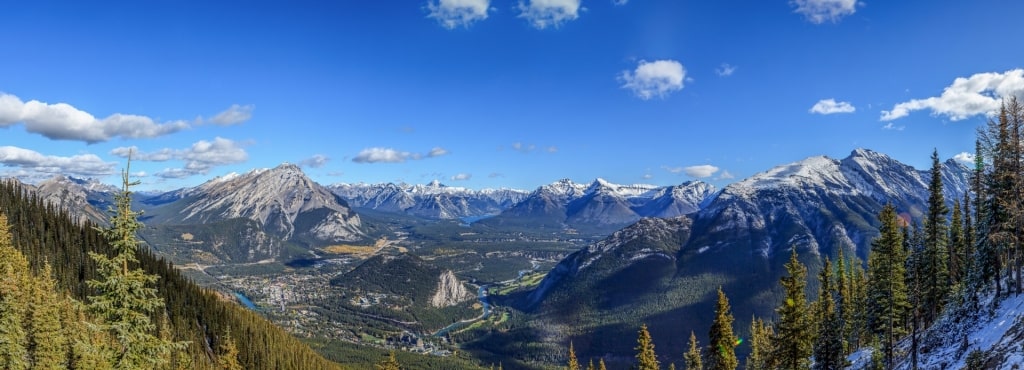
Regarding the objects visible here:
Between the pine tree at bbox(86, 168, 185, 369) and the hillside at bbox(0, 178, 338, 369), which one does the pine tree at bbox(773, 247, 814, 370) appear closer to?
the pine tree at bbox(86, 168, 185, 369)

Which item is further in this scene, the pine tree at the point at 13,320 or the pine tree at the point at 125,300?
the pine tree at the point at 13,320

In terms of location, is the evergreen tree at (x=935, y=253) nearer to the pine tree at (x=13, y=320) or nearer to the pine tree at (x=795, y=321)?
the pine tree at (x=795, y=321)

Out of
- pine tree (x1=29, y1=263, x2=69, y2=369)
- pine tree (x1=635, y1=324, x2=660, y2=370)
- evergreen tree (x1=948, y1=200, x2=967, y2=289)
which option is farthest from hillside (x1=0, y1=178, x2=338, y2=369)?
evergreen tree (x1=948, y1=200, x2=967, y2=289)

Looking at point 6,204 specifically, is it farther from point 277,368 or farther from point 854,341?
point 854,341

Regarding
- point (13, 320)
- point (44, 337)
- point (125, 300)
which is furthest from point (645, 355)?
point (44, 337)

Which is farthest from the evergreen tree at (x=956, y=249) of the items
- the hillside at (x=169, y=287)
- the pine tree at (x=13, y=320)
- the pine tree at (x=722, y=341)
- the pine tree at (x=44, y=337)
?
the hillside at (x=169, y=287)

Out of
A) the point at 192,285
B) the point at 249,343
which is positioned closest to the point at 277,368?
the point at 249,343
